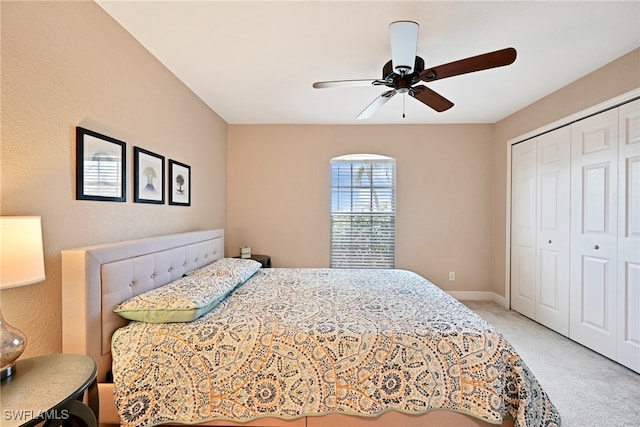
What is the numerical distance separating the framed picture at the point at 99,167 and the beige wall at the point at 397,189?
224 cm

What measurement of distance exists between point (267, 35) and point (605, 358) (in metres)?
3.90

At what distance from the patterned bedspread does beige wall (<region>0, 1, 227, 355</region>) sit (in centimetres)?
53

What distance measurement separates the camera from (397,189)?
4160mm

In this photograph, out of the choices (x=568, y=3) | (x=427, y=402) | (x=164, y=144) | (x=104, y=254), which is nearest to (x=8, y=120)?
(x=104, y=254)

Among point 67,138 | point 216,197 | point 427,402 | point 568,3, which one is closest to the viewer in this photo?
point 427,402

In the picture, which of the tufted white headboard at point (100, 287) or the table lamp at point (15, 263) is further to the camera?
the tufted white headboard at point (100, 287)

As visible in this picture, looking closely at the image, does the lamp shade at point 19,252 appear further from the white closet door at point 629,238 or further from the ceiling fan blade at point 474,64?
the white closet door at point 629,238

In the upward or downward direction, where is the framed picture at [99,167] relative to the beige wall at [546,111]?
downward

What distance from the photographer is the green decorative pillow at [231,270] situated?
2383 mm

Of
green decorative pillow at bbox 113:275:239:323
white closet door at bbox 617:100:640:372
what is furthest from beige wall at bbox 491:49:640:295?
green decorative pillow at bbox 113:275:239:323

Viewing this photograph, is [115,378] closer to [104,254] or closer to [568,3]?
[104,254]

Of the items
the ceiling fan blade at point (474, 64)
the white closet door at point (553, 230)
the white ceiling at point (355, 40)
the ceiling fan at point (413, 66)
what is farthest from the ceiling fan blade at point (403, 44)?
the white closet door at point (553, 230)

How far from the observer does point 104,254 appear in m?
1.57

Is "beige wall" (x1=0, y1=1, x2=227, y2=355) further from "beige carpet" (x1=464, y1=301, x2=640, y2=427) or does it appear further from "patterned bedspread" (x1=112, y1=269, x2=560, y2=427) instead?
"beige carpet" (x1=464, y1=301, x2=640, y2=427)
